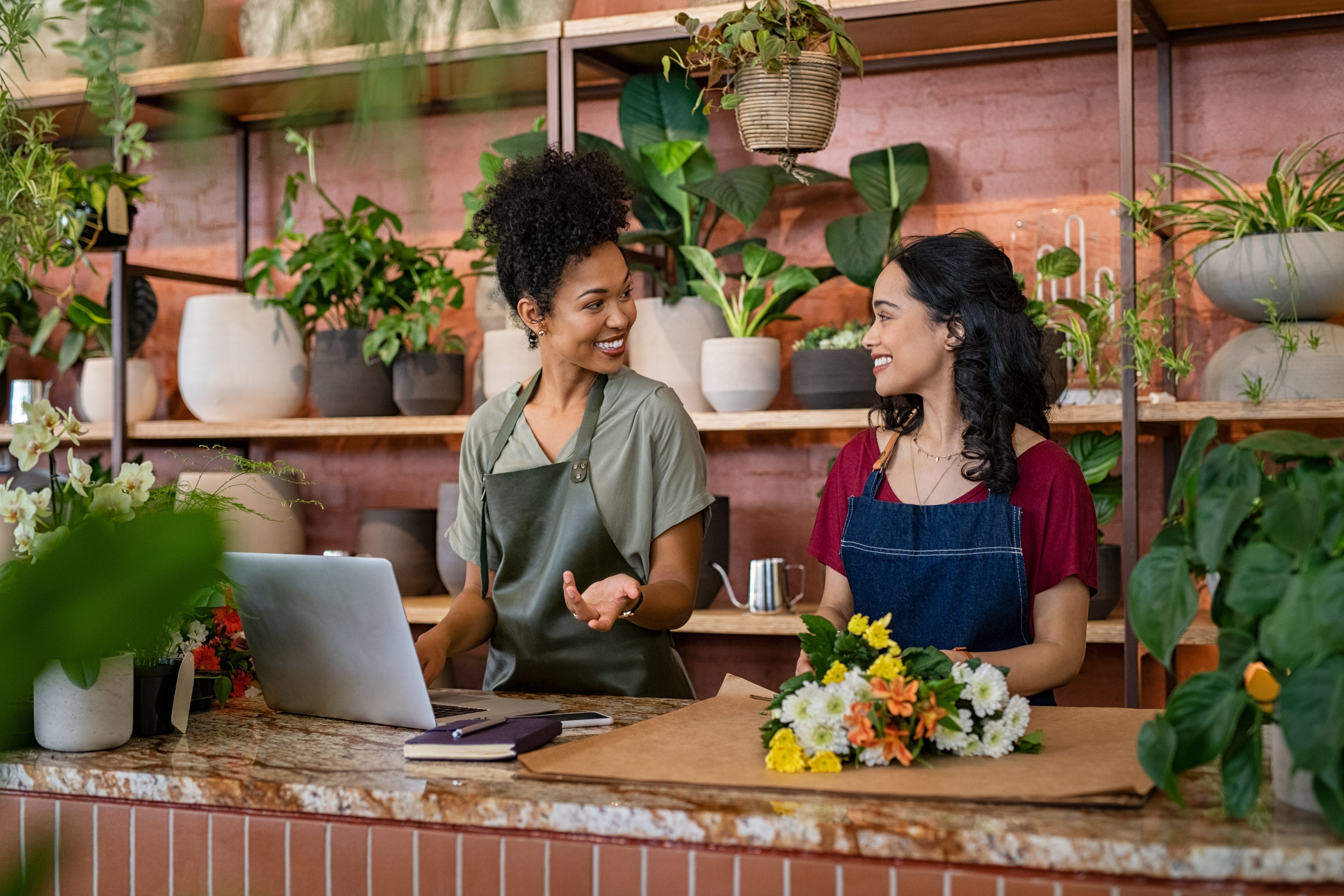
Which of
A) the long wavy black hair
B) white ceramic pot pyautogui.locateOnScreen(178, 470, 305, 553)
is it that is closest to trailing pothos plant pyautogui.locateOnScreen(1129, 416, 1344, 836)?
the long wavy black hair

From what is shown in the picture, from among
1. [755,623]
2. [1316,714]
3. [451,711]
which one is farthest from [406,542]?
[1316,714]

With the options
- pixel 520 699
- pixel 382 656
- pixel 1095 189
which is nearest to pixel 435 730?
pixel 382 656

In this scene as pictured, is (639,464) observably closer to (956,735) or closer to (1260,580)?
(956,735)

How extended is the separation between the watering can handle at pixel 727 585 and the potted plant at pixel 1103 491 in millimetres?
808

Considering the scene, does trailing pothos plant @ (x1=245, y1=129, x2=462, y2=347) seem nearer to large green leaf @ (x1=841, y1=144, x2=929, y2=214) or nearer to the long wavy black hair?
large green leaf @ (x1=841, y1=144, x2=929, y2=214)

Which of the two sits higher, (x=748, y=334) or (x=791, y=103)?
(x=791, y=103)

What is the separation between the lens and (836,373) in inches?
116

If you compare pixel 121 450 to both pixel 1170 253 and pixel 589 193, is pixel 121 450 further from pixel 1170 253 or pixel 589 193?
pixel 1170 253

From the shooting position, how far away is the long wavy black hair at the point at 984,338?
189cm

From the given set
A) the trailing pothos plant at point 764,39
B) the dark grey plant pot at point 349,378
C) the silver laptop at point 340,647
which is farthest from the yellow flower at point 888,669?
the dark grey plant pot at point 349,378

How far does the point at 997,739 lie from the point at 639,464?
997 millimetres

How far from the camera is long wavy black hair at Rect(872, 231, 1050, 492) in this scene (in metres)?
1.89

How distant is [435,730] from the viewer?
4.29 ft

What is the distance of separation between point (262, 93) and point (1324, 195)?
8.75 ft
